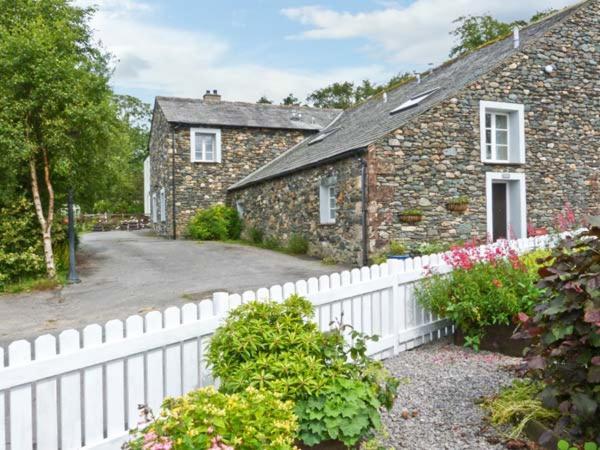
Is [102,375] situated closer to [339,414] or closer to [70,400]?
[70,400]

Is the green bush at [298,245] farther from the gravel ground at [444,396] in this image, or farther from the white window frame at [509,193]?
the gravel ground at [444,396]

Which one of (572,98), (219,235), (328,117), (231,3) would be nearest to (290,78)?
(328,117)

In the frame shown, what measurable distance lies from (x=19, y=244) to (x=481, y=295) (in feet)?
31.4

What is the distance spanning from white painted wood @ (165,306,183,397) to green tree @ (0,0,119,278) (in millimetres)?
7629

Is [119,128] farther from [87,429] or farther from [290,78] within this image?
[290,78]

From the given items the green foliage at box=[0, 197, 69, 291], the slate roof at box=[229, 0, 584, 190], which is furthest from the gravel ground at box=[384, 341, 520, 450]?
the green foliage at box=[0, 197, 69, 291]

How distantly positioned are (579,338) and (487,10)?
3359 centimetres

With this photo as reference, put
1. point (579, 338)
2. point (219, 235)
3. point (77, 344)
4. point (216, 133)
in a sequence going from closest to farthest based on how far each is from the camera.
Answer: point (579, 338) → point (77, 344) → point (219, 235) → point (216, 133)

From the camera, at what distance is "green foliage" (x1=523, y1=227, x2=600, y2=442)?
2682 mm

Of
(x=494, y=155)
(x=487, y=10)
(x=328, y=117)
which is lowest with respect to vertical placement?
(x=494, y=155)

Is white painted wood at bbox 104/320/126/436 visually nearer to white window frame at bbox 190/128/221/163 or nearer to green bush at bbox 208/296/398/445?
green bush at bbox 208/296/398/445

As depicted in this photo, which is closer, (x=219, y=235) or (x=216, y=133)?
(x=219, y=235)

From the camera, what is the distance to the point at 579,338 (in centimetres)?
280

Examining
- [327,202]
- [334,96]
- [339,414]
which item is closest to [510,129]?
[327,202]
